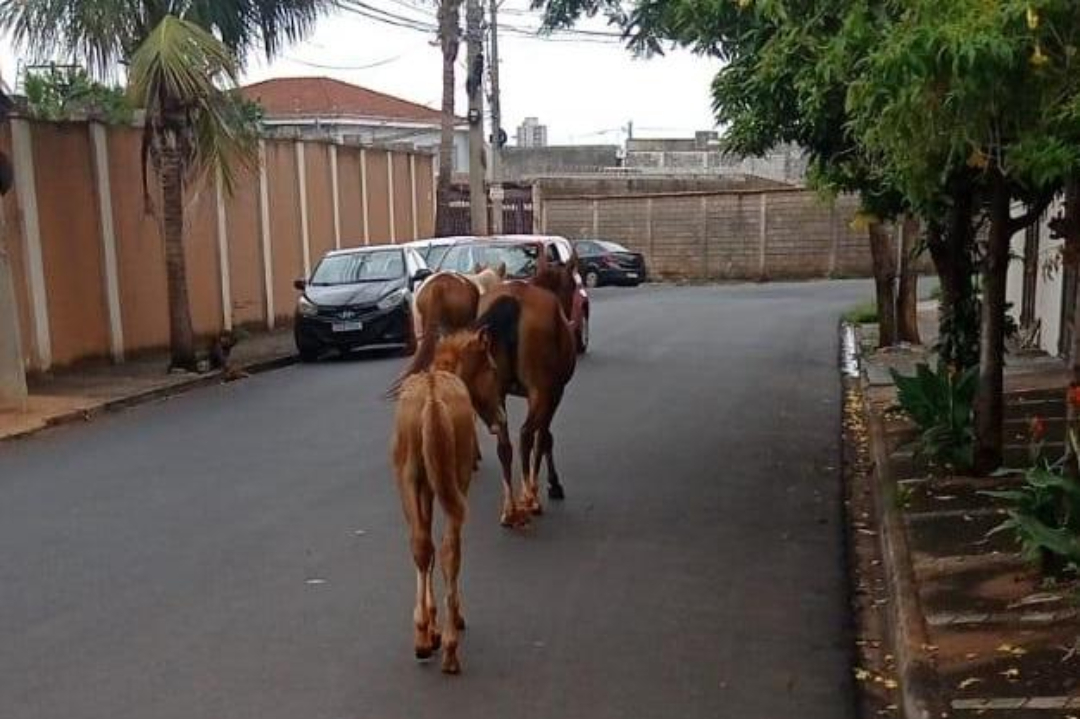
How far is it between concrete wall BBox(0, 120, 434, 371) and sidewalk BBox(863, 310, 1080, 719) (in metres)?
11.4

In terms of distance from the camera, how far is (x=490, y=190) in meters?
33.2

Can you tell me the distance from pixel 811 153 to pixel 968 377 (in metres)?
2.00

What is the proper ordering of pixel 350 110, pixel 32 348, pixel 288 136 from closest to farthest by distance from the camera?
pixel 32 348, pixel 288 136, pixel 350 110

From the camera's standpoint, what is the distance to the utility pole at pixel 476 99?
2802 cm

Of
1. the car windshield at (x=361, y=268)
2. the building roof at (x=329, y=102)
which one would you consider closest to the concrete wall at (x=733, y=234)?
the building roof at (x=329, y=102)

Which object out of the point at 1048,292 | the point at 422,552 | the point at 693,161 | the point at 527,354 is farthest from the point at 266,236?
the point at 693,161

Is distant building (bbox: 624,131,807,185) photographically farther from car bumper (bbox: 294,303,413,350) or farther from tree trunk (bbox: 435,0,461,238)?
car bumper (bbox: 294,303,413,350)

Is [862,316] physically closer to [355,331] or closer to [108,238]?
[355,331]

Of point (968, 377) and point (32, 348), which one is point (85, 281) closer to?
point (32, 348)


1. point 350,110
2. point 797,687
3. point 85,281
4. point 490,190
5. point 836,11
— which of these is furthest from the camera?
point 350,110

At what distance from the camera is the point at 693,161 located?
200 feet

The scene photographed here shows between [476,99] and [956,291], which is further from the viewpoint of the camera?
[476,99]

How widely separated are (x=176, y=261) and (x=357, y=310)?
2965 mm

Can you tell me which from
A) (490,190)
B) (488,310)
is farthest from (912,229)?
(490,190)
